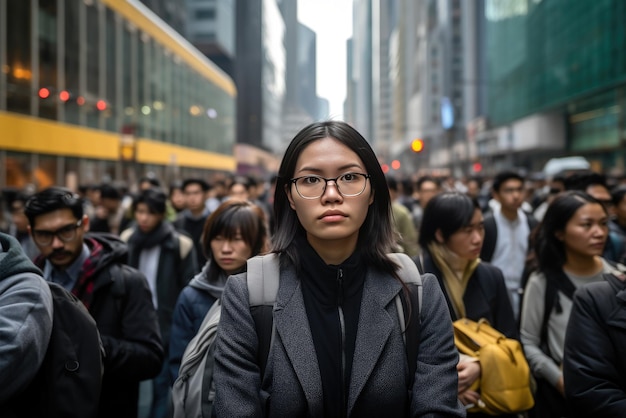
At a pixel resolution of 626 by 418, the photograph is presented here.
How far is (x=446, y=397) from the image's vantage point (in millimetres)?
2328

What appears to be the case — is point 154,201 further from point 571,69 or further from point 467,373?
point 571,69

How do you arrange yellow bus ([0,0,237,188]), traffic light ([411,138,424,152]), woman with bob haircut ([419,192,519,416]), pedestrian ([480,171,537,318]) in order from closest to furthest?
woman with bob haircut ([419,192,519,416])
pedestrian ([480,171,537,318])
traffic light ([411,138,424,152])
yellow bus ([0,0,237,188])

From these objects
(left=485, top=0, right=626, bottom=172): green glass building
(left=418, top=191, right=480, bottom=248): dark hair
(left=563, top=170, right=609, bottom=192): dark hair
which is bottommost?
(left=418, top=191, right=480, bottom=248): dark hair

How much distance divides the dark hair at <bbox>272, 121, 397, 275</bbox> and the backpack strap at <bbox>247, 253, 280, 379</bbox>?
9 cm

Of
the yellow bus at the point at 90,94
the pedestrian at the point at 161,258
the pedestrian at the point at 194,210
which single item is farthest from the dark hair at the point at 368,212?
the yellow bus at the point at 90,94

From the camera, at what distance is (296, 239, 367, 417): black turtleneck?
234cm

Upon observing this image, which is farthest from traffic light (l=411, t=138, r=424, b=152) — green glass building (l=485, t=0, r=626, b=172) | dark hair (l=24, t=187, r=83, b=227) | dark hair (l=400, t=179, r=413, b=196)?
green glass building (l=485, t=0, r=626, b=172)

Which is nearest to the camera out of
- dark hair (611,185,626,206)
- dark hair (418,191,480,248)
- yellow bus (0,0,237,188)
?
dark hair (418,191,480,248)

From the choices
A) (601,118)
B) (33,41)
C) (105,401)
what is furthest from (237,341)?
(601,118)

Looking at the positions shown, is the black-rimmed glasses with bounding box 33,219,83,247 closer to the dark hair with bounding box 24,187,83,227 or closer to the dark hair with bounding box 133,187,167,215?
the dark hair with bounding box 24,187,83,227

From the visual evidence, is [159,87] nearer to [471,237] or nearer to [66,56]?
[66,56]

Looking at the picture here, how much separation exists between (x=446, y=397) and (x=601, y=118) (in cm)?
3810

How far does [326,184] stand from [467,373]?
1.60 metres

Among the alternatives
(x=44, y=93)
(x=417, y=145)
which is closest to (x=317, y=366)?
(x=417, y=145)
